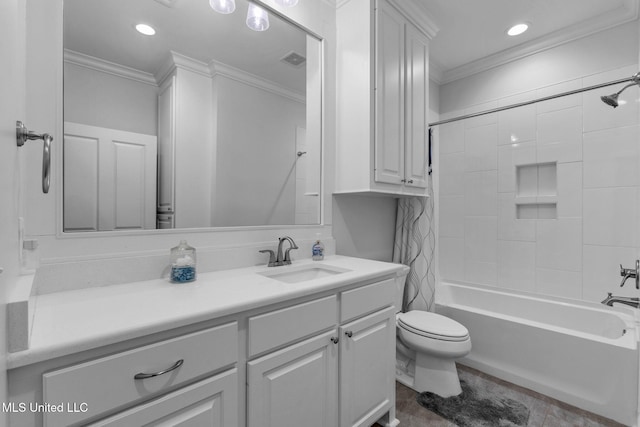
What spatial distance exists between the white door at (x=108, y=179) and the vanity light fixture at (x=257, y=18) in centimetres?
86

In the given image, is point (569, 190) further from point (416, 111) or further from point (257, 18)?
point (257, 18)

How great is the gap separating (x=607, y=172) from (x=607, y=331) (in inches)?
43.5

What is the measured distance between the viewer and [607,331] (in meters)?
1.98

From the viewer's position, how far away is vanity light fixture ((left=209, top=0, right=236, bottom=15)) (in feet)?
4.65

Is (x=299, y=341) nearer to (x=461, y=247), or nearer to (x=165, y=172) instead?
(x=165, y=172)

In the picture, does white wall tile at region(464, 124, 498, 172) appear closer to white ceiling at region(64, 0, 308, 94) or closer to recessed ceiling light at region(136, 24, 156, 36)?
white ceiling at region(64, 0, 308, 94)

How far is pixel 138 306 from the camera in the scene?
33.6 inches

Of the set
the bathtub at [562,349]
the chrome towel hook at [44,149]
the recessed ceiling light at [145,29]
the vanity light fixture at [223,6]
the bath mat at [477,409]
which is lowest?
the bath mat at [477,409]

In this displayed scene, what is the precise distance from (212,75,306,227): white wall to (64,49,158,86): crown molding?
0.32 meters

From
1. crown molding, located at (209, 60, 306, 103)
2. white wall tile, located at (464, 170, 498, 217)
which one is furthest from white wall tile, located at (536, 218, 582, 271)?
crown molding, located at (209, 60, 306, 103)

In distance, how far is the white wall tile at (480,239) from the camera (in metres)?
2.59

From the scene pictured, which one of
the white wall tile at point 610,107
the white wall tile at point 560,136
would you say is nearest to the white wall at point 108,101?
the white wall tile at point 560,136

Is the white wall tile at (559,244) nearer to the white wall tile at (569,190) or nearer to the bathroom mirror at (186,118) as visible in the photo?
the white wall tile at (569,190)

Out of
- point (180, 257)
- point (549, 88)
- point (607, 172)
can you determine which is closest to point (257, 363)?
point (180, 257)
